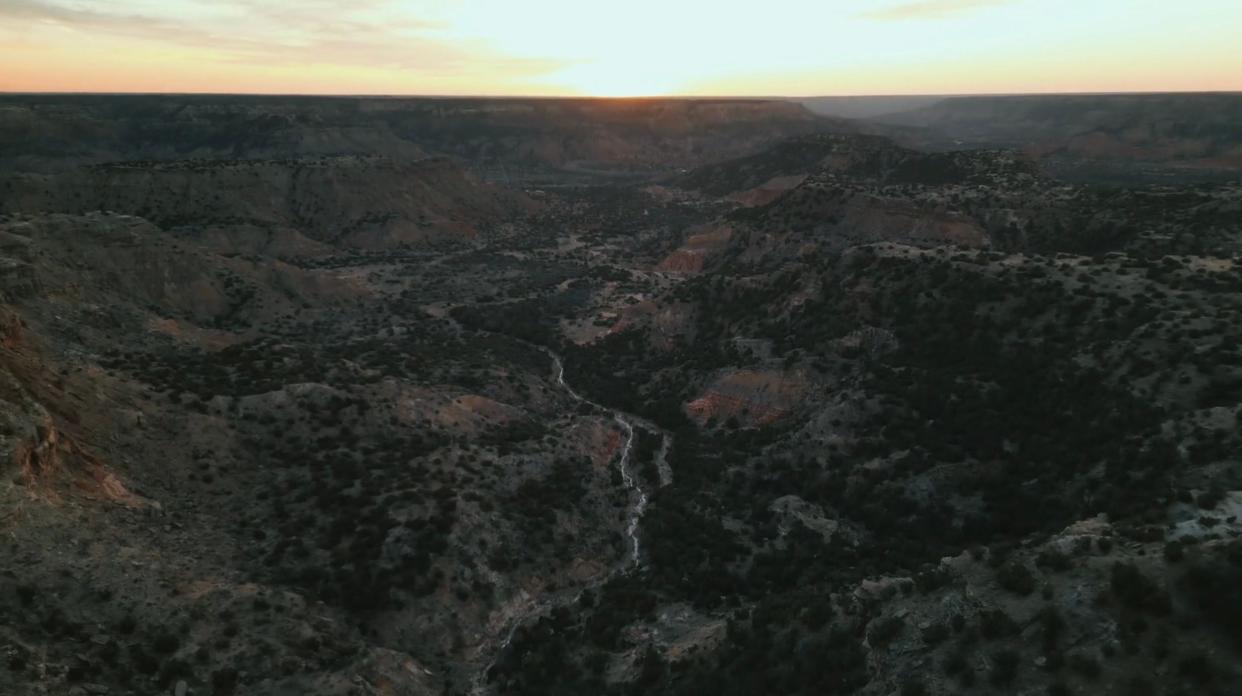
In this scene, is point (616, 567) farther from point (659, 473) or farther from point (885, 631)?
point (885, 631)

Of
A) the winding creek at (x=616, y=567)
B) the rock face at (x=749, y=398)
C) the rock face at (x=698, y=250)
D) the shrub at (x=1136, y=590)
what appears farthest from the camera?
the rock face at (x=698, y=250)

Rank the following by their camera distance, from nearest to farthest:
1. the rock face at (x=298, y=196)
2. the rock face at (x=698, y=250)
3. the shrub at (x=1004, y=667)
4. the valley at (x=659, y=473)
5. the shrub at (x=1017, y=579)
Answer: the shrub at (x=1004, y=667)
the shrub at (x=1017, y=579)
the valley at (x=659, y=473)
the rock face at (x=698, y=250)
the rock face at (x=298, y=196)

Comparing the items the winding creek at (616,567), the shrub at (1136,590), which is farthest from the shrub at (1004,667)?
the winding creek at (616,567)

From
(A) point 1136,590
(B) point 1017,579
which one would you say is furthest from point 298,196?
(A) point 1136,590

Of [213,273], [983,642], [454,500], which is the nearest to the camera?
[983,642]

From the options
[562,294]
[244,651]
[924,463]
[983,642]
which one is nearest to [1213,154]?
[562,294]

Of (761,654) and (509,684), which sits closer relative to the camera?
(761,654)

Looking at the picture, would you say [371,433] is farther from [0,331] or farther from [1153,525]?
[1153,525]

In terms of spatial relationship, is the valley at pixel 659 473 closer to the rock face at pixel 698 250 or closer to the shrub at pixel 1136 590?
the shrub at pixel 1136 590
